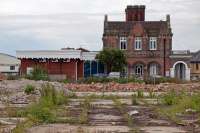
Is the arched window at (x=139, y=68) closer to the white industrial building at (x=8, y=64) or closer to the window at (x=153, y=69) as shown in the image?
the window at (x=153, y=69)

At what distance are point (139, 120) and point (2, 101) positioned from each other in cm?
1209

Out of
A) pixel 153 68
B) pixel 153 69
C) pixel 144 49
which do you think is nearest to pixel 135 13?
pixel 144 49

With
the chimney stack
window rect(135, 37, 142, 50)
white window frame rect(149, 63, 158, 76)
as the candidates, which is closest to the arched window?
white window frame rect(149, 63, 158, 76)

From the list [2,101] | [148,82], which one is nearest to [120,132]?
[2,101]

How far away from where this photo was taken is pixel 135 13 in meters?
88.8

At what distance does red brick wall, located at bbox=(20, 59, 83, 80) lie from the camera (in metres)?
79.4

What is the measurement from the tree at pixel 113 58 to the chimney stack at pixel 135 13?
10962mm

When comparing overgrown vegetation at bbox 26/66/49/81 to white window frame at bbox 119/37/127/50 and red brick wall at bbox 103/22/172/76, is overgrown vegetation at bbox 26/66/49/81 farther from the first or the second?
white window frame at bbox 119/37/127/50

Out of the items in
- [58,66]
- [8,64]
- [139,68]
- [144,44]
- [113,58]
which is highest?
[144,44]

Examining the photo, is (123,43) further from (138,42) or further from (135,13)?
(135,13)

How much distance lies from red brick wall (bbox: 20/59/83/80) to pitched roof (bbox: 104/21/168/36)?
21.8 ft

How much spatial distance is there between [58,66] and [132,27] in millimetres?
11604

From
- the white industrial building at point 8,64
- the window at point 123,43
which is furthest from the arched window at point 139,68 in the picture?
the white industrial building at point 8,64

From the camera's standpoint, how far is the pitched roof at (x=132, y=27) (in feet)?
276
